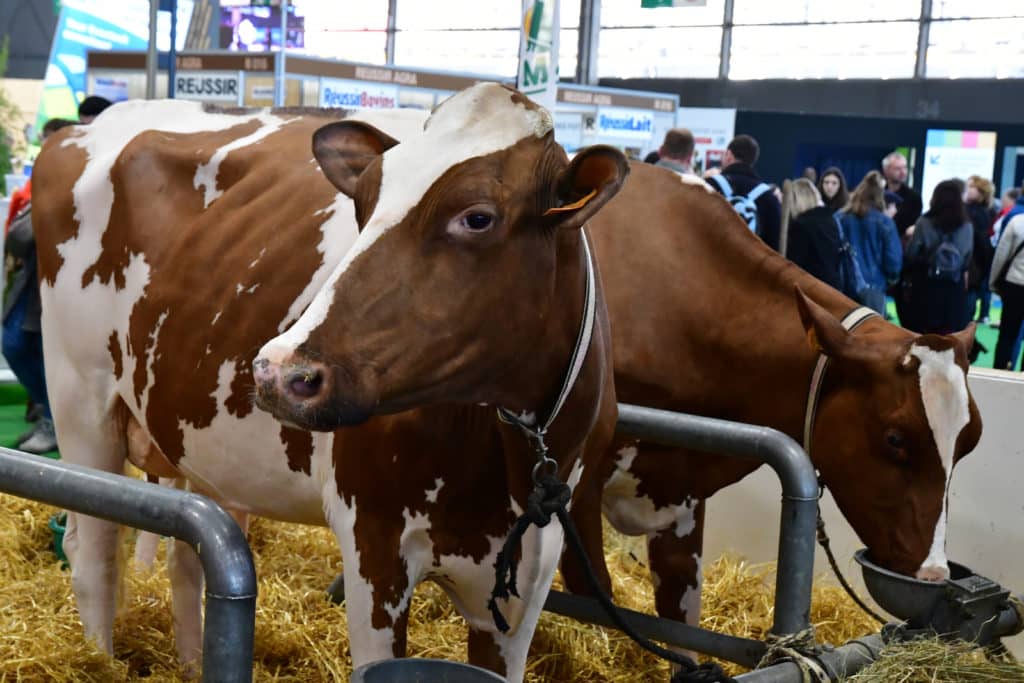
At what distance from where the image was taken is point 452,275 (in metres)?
1.82

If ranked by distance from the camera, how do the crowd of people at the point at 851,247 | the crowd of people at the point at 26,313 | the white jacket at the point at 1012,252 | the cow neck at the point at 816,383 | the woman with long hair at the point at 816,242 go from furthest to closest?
the white jacket at the point at 1012,252, the woman with long hair at the point at 816,242, the crowd of people at the point at 851,247, the crowd of people at the point at 26,313, the cow neck at the point at 816,383

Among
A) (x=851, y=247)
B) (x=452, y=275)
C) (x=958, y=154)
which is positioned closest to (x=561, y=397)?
(x=452, y=275)

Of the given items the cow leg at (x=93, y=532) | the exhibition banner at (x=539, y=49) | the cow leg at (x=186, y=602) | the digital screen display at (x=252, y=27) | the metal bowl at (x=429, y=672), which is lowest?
the cow leg at (x=186, y=602)

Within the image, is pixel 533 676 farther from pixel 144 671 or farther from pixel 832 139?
pixel 832 139

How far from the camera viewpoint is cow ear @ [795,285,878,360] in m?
3.11

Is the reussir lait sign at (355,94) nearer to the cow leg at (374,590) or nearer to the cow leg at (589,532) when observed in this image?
the cow leg at (589,532)

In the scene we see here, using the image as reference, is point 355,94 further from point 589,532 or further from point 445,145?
point 445,145

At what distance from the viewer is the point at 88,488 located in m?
1.52

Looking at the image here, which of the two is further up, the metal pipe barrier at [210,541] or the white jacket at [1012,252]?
the metal pipe barrier at [210,541]

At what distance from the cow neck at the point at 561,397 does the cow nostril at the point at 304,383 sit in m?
0.44

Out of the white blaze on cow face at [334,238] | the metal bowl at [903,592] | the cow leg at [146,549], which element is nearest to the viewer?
the white blaze on cow face at [334,238]

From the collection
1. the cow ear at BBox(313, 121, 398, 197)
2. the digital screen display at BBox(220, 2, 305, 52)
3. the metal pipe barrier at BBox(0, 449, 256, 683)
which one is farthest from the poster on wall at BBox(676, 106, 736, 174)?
the metal pipe barrier at BBox(0, 449, 256, 683)

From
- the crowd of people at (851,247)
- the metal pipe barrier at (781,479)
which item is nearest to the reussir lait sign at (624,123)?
the crowd of people at (851,247)

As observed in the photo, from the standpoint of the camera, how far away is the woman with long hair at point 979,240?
10.1 meters
